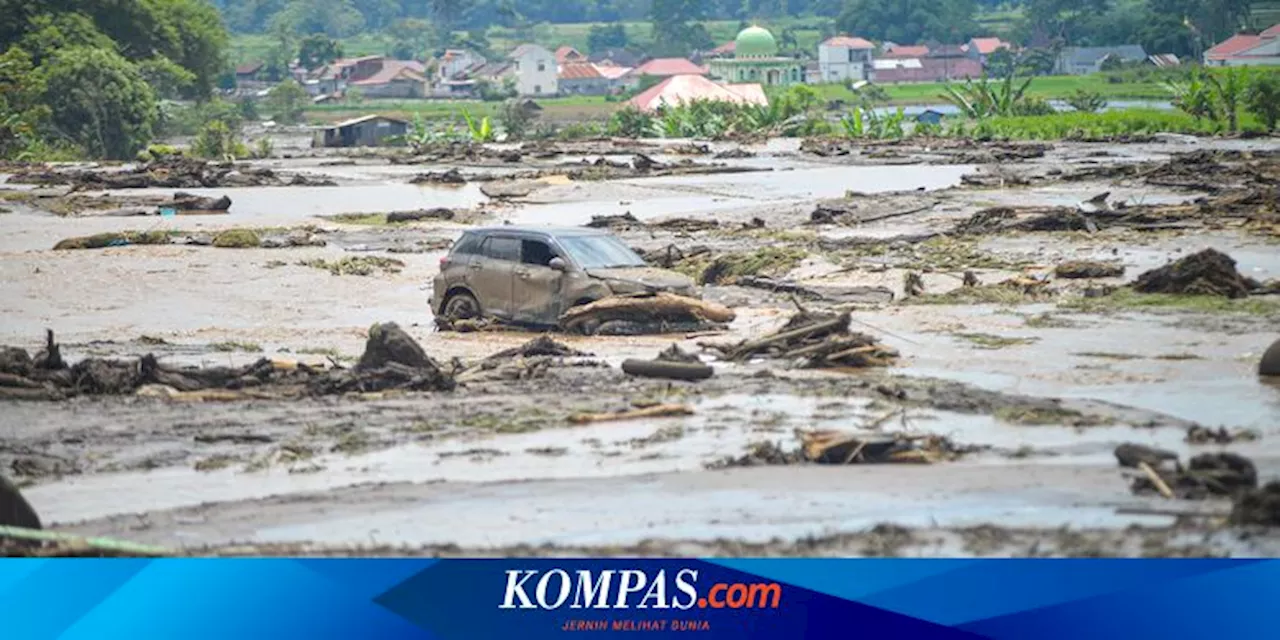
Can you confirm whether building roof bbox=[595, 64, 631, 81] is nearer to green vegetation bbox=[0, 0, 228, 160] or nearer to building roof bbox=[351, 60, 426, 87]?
building roof bbox=[351, 60, 426, 87]

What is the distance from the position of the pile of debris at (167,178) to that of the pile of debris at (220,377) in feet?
82.2

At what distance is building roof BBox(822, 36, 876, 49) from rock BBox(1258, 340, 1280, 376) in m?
38.3

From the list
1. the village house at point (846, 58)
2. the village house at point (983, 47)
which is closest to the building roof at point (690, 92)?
the village house at point (846, 58)

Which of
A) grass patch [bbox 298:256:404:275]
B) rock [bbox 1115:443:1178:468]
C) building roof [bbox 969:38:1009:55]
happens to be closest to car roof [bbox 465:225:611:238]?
grass patch [bbox 298:256:404:275]

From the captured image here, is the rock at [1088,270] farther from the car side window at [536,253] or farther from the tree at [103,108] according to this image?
the tree at [103,108]

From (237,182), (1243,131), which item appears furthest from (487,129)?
(1243,131)

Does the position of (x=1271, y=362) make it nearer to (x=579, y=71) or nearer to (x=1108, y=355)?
(x=1108, y=355)

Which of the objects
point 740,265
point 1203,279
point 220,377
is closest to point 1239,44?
point 1203,279

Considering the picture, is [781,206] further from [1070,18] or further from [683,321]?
[683,321]

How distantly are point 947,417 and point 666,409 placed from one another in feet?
6.61

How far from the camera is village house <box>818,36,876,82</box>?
55750 millimetres

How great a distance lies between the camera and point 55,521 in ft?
41.2

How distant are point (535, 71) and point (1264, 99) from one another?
204ft

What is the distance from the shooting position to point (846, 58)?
2399 inches
